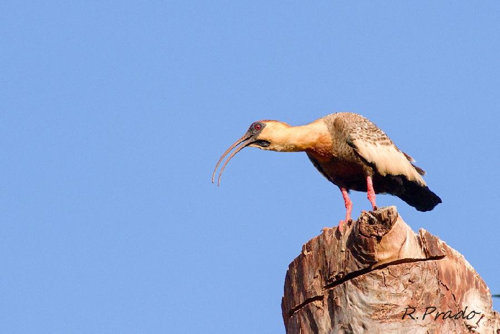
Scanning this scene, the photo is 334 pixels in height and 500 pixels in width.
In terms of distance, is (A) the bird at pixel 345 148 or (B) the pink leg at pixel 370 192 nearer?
(B) the pink leg at pixel 370 192

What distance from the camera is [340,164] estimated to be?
32.4ft

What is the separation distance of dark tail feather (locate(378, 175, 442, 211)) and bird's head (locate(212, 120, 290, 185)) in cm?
136

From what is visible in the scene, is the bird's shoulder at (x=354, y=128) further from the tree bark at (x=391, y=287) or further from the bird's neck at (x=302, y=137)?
the tree bark at (x=391, y=287)

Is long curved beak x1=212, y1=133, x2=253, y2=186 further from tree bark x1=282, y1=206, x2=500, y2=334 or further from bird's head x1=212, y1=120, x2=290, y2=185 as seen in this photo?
tree bark x1=282, y1=206, x2=500, y2=334

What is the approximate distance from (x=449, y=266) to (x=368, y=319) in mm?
723

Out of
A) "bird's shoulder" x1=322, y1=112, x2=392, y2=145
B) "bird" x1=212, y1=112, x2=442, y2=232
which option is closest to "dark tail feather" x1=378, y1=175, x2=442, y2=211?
"bird" x1=212, y1=112, x2=442, y2=232

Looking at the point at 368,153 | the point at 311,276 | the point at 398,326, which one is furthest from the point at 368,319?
the point at 368,153

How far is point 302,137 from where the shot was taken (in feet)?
32.0

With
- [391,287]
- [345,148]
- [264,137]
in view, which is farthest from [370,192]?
[391,287]

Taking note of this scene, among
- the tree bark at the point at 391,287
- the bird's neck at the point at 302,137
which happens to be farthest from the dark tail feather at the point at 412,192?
the tree bark at the point at 391,287

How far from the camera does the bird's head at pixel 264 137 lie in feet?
32.1

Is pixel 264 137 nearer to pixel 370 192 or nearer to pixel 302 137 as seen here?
pixel 302 137

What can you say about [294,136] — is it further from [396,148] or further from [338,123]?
[396,148]

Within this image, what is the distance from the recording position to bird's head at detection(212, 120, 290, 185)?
9.77 metres
